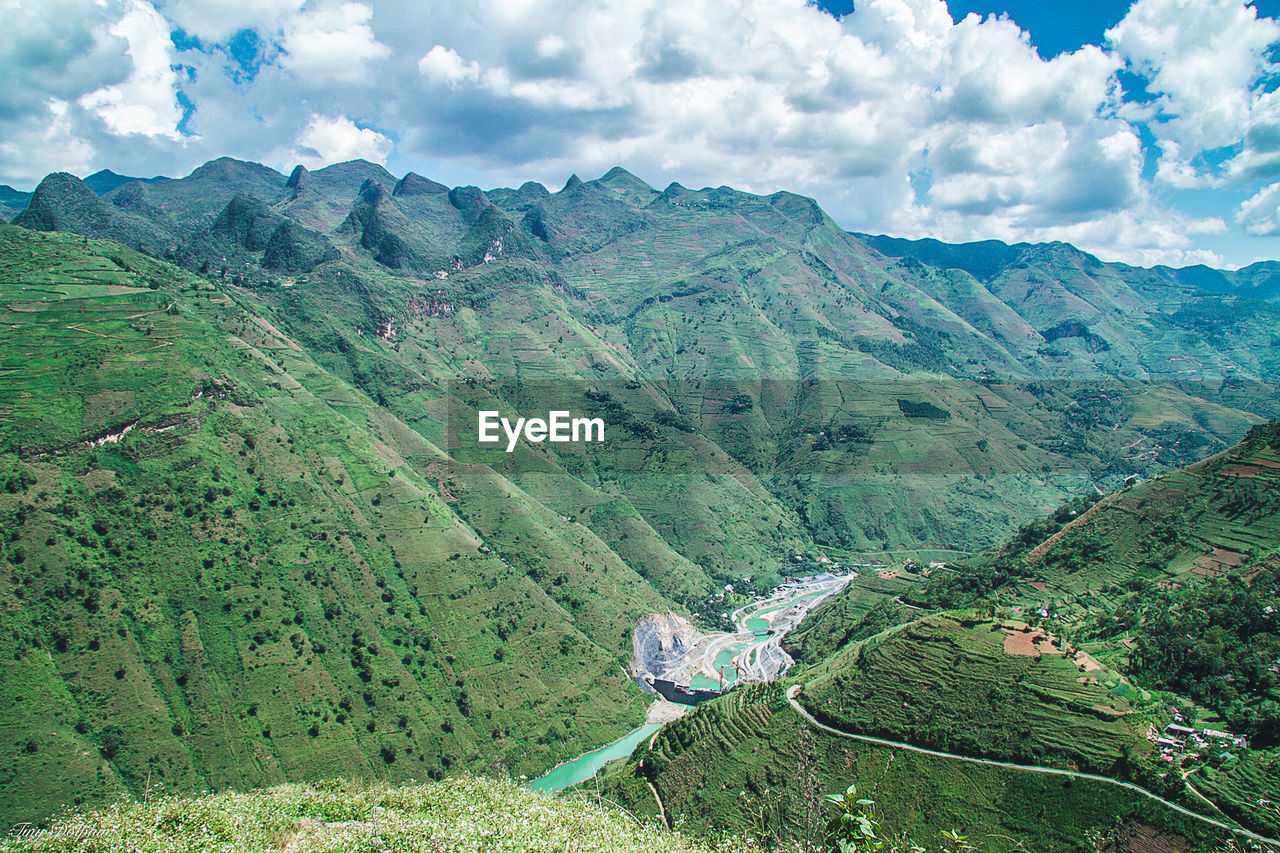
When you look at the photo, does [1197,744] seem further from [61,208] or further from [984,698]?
[61,208]

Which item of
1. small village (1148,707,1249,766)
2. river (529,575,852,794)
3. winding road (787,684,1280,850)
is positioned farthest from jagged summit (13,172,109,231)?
small village (1148,707,1249,766)

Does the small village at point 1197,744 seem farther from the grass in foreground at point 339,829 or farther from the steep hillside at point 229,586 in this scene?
the steep hillside at point 229,586

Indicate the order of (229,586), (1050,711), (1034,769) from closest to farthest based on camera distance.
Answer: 1. (1034,769)
2. (1050,711)
3. (229,586)

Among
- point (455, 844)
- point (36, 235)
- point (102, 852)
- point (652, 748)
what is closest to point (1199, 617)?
point (652, 748)

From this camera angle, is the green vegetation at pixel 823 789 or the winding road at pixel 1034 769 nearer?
the winding road at pixel 1034 769

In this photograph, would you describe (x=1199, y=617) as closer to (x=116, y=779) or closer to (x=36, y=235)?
(x=116, y=779)

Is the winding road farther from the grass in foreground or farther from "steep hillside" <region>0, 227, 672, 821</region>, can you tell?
"steep hillside" <region>0, 227, 672, 821</region>

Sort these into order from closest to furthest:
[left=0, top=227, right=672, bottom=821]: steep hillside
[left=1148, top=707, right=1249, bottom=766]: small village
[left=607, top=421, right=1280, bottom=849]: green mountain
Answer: [left=1148, top=707, right=1249, bottom=766]: small village → [left=607, top=421, right=1280, bottom=849]: green mountain → [left=0, top=227, right=672, bottom=821]: steep hillside

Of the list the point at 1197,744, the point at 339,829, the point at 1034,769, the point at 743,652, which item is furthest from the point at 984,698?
the point at 743,652

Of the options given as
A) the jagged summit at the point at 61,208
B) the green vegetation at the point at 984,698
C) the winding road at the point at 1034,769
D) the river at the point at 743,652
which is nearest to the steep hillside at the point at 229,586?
the river at the point at 743,652

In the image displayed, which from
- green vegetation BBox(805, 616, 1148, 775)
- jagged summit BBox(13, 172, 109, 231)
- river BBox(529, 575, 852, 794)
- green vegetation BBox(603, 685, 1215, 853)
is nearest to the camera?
green vegetation BBox(603, 685, 1215, 853)
